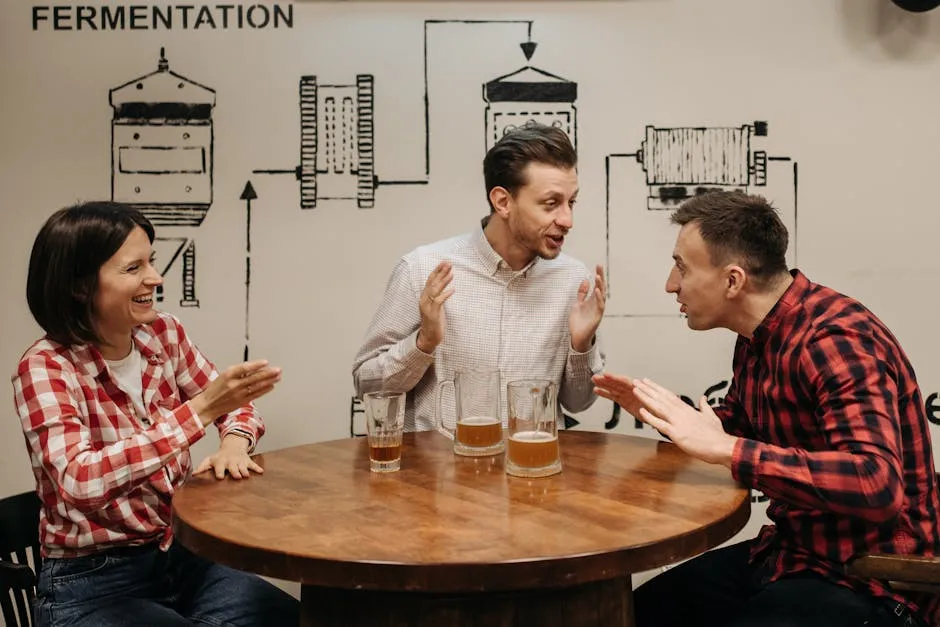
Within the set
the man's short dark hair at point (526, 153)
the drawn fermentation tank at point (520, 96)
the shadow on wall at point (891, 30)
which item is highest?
the shadow on wall at point (891, 30)

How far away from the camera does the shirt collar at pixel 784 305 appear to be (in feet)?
6.15

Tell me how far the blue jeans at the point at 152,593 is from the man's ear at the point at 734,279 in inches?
47.2

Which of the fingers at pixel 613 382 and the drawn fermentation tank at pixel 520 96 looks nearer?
the fingers at pixel 613 382

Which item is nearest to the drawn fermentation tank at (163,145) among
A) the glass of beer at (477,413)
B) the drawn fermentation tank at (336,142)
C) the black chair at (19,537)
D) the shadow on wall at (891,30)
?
the drawn fermentation tank at (336,142)

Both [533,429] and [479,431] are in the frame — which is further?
[479,431]

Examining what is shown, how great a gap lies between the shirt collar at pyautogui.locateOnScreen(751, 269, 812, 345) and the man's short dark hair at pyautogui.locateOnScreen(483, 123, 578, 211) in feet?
2.74

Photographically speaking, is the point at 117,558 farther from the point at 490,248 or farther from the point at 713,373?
the point at 713,373

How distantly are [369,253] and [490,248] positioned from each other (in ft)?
2.22

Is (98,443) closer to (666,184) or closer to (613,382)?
(613,382)

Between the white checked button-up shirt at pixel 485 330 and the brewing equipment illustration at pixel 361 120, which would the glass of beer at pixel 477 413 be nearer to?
the white checked button-up shirt at pixel 485 330

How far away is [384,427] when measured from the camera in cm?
185

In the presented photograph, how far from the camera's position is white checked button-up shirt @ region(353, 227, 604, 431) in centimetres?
252

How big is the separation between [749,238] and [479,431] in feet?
2.37

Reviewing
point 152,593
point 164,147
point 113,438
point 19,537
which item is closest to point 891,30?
point 164,147
